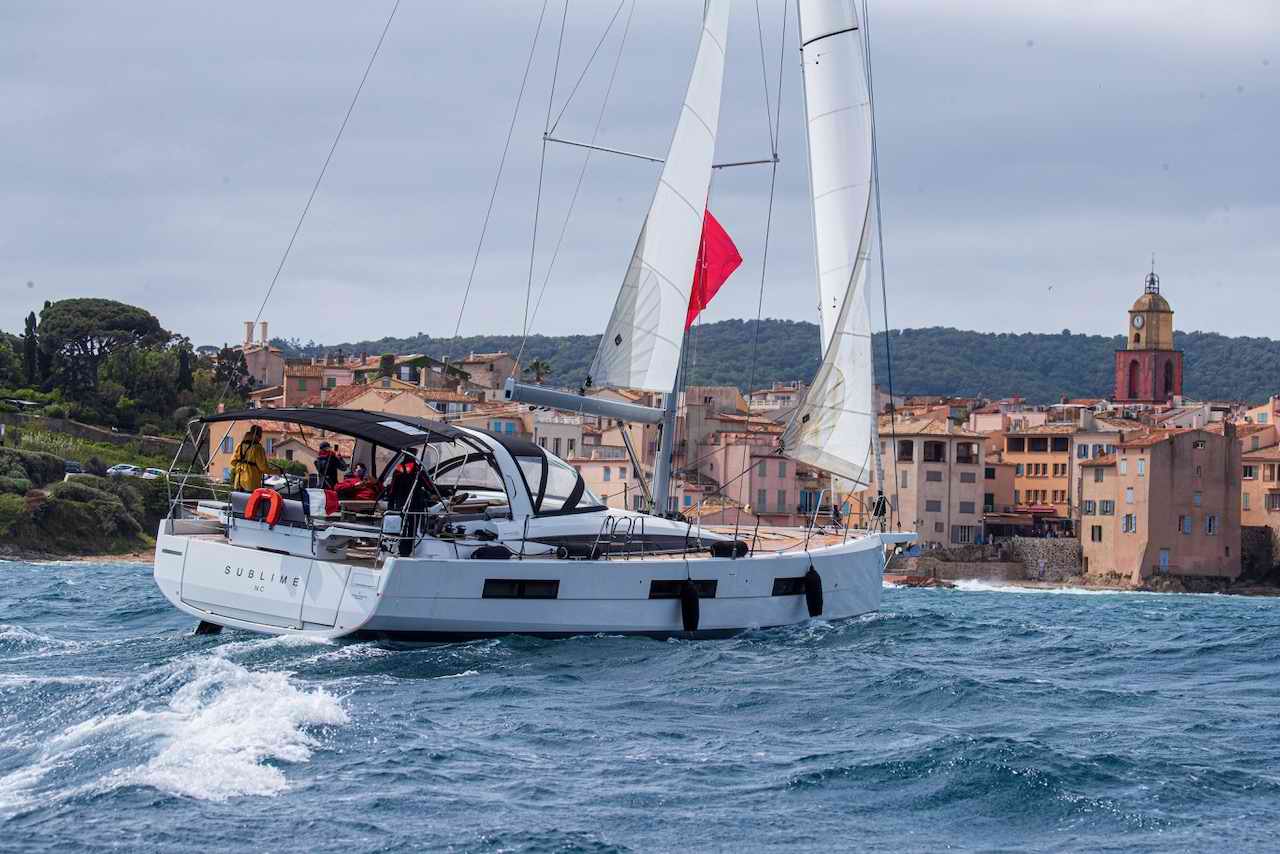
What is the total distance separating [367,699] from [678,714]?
2.87 meters

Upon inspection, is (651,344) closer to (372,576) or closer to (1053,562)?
(372,576)

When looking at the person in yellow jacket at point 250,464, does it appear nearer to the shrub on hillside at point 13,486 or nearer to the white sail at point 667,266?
the white sail at point 667,266

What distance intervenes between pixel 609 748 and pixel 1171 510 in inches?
2701

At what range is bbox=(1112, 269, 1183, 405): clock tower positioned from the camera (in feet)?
451

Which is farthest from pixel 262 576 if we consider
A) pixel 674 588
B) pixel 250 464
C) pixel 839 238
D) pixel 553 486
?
pixel 839 238

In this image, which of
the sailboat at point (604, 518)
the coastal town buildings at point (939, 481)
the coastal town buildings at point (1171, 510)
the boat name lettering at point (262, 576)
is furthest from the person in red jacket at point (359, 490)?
the coastal town buildings at point (1171, 510)

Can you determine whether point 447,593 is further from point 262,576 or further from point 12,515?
point 12,515

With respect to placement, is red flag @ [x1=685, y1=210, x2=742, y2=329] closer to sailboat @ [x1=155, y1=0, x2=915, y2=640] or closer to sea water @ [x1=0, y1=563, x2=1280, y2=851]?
sailboat @ [x1=155, y1=0, x2=915, y2=640]

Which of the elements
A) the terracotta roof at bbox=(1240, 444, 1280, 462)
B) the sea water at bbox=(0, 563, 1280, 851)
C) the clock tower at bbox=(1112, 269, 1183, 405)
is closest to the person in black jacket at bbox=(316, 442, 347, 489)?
the sea water at bbox=(0, 563, 1280, 851)

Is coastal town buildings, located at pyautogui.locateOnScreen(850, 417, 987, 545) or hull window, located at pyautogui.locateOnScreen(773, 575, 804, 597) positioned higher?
coastal town buildings, located at pyautogui.locateOnScreen(850, 417, 987, 545)

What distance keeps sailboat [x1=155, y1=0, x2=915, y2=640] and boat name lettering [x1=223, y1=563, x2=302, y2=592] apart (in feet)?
0.11

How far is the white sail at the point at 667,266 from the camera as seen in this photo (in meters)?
25.0

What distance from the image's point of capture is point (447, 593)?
63.2ft

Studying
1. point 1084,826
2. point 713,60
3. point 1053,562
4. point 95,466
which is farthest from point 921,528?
point 1084,826
